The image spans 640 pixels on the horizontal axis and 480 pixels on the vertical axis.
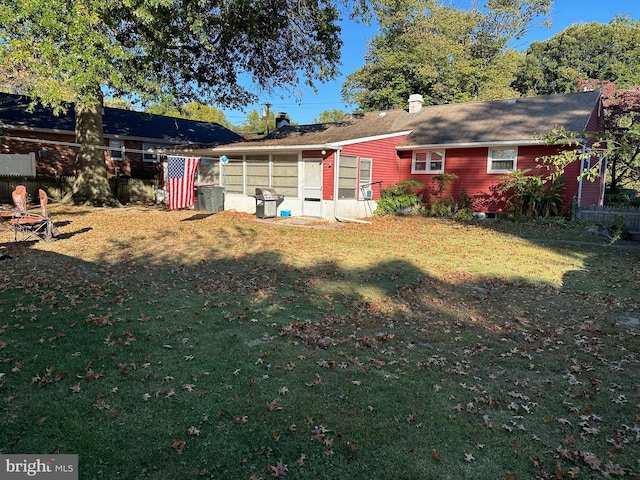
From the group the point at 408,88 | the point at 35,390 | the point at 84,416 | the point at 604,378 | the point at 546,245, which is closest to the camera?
the point at 84,416

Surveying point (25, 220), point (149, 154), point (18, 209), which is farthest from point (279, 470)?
point (149, 154)

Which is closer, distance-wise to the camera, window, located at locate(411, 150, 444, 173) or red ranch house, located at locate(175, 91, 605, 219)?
red ranch house, located at locate(175, 91, 605, 219)

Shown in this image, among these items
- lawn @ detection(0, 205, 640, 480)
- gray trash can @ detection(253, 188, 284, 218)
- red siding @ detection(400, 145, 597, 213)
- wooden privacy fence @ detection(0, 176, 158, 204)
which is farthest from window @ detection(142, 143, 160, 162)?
lawn @ detection(0, 205, 640, 480)

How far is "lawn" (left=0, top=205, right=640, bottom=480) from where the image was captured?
117 inches

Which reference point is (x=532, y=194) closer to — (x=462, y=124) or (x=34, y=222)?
(x=462, y=124)

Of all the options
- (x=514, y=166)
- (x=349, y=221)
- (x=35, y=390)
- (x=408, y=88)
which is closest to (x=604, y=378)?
(x=35, y=390)

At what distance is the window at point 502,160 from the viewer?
16391 millimetres

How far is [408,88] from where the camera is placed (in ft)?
102

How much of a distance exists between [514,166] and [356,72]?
19840 mm

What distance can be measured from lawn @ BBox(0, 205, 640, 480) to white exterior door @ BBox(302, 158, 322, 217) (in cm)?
762

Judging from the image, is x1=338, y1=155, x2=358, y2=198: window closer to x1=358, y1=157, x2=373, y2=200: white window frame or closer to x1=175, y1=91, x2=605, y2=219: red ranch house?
x1=175, y1=91, x2=605, y2=219: red ranch house

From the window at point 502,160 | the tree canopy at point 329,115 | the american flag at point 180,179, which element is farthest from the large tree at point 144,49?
the tree canopy at point 329,115

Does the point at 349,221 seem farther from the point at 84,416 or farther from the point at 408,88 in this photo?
the point at 408,88

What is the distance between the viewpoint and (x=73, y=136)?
22.5 meters
